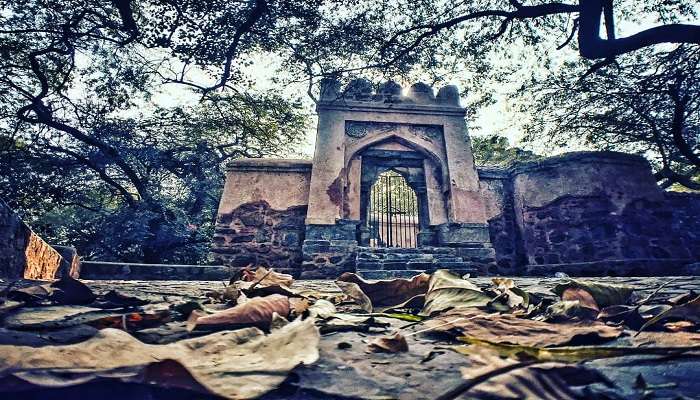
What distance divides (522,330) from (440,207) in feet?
20.4

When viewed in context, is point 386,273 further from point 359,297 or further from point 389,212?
point 359,297

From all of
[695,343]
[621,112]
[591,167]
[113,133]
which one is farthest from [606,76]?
[113,133]

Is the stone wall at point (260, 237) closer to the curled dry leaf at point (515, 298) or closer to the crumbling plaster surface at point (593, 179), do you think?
the crumbling plaster surface at point (593, 179)

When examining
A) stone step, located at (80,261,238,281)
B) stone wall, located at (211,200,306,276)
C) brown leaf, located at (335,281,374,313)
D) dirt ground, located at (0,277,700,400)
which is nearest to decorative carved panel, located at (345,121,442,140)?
stone wall, located at (211,200,306,276)

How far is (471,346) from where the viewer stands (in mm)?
864

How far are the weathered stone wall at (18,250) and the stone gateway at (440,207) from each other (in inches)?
137

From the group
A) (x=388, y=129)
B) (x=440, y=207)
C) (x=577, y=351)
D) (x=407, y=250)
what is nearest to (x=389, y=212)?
(x=440, y=207)

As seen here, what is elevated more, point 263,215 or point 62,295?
point 263,215

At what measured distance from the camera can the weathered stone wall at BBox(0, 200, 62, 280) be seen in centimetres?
232

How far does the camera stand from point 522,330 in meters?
0.95

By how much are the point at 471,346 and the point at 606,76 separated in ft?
28.6

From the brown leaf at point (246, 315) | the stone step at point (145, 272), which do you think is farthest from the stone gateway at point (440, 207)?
the brown leaf at point (246, 315)

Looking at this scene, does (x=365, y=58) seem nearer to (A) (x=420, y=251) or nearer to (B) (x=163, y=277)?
(A) (x=420, y=251)

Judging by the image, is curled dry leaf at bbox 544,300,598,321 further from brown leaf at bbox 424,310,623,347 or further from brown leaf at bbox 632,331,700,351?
brown leaf at bbox 632,331,700,351
